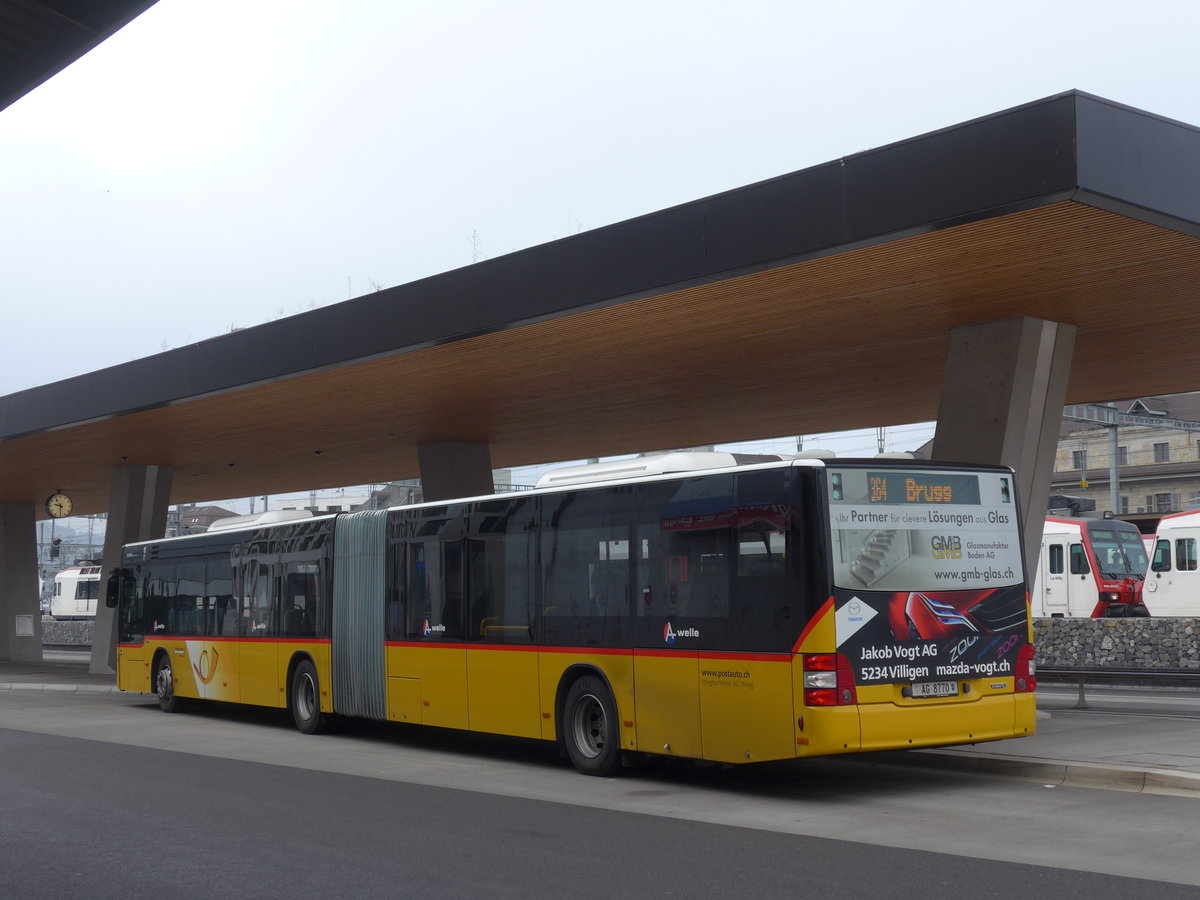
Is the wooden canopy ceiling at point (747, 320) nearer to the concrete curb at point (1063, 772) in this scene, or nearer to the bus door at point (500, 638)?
the bus door at point (500, 638)

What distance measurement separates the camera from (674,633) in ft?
39.7

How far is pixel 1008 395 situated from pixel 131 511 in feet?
75.6

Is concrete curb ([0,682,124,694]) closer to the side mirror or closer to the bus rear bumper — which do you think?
the side mirror

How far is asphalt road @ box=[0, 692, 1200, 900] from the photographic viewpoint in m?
7.74

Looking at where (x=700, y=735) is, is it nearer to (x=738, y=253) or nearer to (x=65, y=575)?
(x=738, y=253)

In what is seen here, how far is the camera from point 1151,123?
11828 mm

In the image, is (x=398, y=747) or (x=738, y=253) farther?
(x=398, y=747)

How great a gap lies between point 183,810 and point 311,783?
1.90 metres

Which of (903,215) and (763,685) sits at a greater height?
(903,215)

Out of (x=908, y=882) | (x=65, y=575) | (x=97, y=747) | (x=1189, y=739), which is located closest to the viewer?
(x=908, y=882)

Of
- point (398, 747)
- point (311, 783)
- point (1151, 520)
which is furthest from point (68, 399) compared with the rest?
point (1151, 520)

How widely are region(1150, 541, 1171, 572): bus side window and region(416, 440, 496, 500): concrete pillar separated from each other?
1586 cm

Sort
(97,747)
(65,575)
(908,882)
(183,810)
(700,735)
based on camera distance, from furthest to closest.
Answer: (65,575)
(97,747)
(700,735)
(183,810)
(908,882)

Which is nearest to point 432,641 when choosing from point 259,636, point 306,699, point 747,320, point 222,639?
point 306,699
